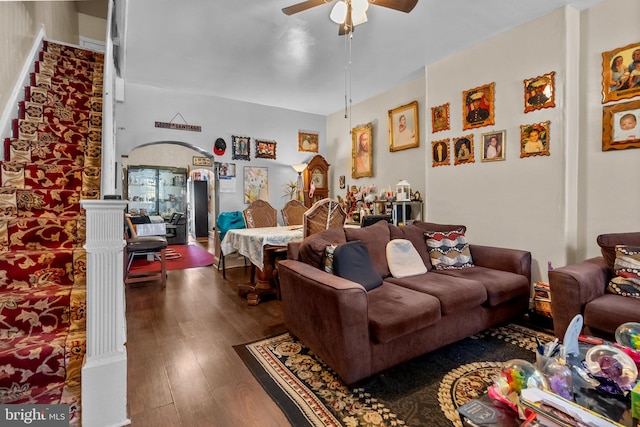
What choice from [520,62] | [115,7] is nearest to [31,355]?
[115,7]

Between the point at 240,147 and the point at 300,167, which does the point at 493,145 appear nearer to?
the point at 300,167

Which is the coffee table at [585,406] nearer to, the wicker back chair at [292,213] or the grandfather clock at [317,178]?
the wicker back chair at [292,213]

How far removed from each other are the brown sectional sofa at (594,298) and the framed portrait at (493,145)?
51.7 inches

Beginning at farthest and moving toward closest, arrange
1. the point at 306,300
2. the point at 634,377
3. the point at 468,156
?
1. the point at 468,156
2. the point at 306,300
3. the point at 634,377

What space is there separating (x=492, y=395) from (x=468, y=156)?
3089mm

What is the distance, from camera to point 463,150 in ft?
12.0

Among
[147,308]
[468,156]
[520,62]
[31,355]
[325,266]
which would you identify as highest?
[520,62]

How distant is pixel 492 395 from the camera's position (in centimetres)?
110

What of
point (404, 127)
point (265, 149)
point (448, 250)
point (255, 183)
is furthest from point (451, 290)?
point (265, 149)

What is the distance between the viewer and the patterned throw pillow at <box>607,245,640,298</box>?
2.09m

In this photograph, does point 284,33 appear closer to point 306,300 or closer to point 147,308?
point 306,300

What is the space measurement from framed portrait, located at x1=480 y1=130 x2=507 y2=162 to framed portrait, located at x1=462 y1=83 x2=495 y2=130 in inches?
5.9

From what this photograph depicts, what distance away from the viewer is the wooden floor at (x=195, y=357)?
61.7 inches

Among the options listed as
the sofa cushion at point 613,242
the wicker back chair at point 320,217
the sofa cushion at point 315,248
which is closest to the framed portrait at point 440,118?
the wicker back chair at point 320,217
